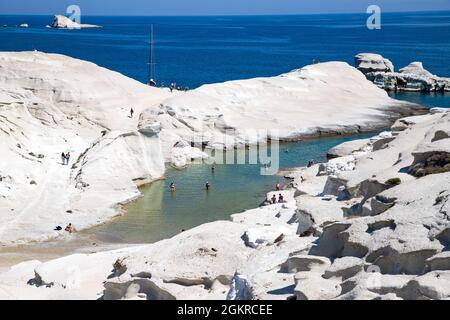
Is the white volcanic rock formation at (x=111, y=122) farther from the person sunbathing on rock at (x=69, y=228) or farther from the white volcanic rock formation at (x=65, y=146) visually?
the person sunbathing on rock at (x=69, y=228)

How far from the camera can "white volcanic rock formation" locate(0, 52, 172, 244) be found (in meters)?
34.5

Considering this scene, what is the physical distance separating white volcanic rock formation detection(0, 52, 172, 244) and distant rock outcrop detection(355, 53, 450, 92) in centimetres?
3514

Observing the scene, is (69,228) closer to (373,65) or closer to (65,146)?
(65,146)

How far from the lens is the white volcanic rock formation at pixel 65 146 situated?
3450 centimetres

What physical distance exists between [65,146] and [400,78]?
49.6 m

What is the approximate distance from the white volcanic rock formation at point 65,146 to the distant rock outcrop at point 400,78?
35.1m

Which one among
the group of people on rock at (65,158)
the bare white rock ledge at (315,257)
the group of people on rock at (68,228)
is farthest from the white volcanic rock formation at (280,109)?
the bare white rock ledge at (315,257)

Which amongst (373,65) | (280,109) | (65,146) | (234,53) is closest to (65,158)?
(65,146)

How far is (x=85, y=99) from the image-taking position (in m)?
51.8

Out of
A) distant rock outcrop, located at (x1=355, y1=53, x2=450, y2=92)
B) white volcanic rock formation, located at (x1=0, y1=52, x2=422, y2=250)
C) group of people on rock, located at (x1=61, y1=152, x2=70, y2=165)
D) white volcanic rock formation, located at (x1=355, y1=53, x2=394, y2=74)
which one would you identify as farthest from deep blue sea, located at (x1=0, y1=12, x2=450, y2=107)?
group of people on rock, located at (x1=61, y1=152, x2=70, y2=165)

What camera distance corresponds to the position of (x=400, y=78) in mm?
82062
